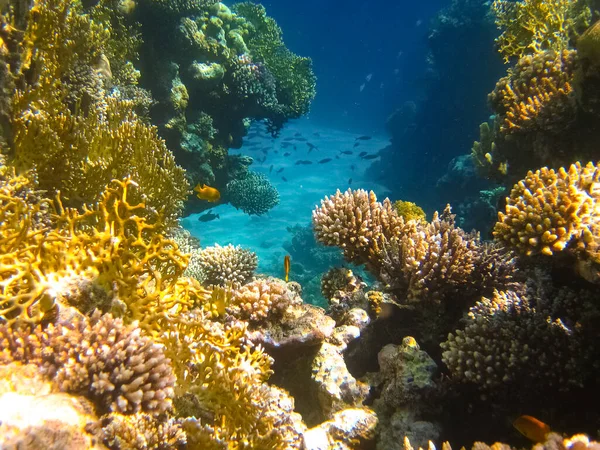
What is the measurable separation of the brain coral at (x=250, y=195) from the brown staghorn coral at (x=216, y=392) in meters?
9.78

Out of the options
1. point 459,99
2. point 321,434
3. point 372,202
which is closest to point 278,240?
point 459,99

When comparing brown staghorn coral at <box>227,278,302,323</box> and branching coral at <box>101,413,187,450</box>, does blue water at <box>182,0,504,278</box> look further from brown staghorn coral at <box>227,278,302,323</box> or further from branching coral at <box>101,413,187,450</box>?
branching coral at <box>101,413,187,450</box>

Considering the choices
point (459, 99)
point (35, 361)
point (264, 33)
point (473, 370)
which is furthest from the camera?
point (459, 99)

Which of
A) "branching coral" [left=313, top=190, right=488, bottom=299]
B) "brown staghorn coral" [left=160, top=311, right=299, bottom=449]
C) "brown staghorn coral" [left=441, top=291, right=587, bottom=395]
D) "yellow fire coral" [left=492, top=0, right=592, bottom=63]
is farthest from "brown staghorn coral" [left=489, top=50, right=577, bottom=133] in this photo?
"brown staghorn coral" [left=160, top=311, right=299, bottom=449]

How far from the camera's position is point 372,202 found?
513 centimetres

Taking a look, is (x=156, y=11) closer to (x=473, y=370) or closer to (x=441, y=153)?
(x=473, y=370)

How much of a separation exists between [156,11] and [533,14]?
8.88 m

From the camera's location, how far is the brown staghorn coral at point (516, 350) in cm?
314

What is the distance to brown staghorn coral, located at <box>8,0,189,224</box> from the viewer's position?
3.91 metres

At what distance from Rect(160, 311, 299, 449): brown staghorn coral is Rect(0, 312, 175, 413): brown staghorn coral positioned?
0.30 m

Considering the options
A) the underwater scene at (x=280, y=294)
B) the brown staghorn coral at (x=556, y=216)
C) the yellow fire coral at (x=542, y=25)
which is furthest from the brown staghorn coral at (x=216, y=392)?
the yellow fire coral at (x=542, y=25)

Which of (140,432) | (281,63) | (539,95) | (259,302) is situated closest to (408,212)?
(539,95)

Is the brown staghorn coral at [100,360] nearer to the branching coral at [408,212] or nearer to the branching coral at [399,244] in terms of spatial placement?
the branching coral at [399,244]

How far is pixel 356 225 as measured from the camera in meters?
4.87
